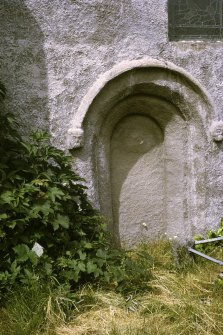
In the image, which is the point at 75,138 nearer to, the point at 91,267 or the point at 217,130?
the point at 91,267

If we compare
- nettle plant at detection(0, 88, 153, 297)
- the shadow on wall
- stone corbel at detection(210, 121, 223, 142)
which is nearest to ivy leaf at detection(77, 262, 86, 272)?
nettle plant at detection(0, 88, 153, 297)

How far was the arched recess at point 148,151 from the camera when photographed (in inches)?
178

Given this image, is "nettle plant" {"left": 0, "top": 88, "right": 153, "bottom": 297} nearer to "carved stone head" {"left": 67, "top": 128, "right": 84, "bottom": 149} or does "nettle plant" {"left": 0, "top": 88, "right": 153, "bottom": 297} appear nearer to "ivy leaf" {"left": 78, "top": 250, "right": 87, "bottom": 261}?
"ivy leaf" {"left": 78, "top": 250, "right": 87, "bottom": 261}

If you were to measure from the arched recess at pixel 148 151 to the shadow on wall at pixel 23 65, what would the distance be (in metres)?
0.55

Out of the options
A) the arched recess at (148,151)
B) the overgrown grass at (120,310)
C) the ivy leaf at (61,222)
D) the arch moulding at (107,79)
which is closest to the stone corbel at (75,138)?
the arch moulding at (107,79)

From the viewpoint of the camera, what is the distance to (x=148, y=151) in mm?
5066

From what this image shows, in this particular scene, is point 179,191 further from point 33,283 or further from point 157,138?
point 33,283

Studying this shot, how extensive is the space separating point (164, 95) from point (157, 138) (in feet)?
1.89

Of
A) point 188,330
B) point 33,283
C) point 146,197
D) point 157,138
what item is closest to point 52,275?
point 33,283

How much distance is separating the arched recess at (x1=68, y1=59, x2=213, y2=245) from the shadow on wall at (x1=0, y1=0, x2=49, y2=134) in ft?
1.81

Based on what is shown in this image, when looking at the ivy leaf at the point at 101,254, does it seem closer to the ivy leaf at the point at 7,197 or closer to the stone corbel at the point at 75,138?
the ivy leaf at the point at 7,197

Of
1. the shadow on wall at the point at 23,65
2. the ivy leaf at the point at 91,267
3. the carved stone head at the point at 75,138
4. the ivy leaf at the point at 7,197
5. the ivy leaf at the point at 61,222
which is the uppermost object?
the shadow on wall at the point at 23,65

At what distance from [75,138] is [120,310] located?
175 cm

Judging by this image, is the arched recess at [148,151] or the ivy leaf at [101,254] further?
the arched recess at [148,151]
